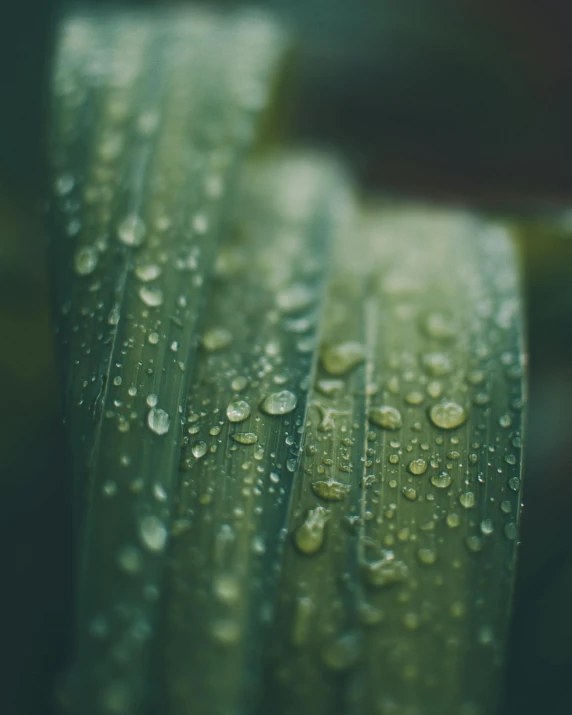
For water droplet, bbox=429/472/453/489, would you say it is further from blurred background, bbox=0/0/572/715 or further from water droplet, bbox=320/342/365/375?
blurred background, bbox=0/0/572/715

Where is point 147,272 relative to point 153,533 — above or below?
above

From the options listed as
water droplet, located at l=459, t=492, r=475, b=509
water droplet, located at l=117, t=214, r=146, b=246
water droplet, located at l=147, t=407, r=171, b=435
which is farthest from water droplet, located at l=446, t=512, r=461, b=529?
water droplet, located at l=117, t=214, r=146, b=246

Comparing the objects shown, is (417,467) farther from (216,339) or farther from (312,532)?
(216,339)

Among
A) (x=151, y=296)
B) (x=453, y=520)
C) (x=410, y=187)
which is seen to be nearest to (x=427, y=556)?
(x=453, y=520)

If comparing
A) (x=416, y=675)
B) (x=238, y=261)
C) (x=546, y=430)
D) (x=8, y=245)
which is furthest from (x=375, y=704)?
(x=8, y=245)

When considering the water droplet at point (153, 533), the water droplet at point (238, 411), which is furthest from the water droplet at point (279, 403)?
the water droplet at point (153, 533)

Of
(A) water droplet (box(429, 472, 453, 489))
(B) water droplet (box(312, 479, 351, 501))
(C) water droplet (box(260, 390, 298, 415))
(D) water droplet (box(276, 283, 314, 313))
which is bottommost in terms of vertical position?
(B) water droplet (box(312, 479, 351, 501))
